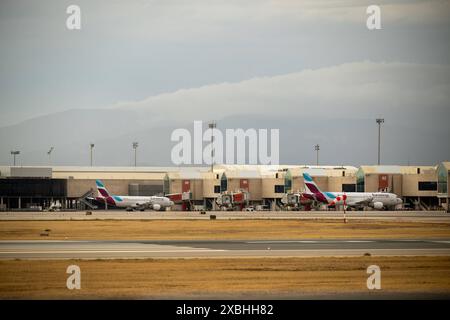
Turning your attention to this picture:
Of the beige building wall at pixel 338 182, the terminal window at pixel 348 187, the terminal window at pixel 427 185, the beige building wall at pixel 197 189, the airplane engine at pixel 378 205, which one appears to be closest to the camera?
the airplane engine at pixel 378 205

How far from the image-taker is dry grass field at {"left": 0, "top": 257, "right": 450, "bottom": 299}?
37.6 meters

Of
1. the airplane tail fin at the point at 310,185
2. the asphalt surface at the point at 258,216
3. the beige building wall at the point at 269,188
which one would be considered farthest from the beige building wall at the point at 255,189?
the asphalt surface at the point at 258,216

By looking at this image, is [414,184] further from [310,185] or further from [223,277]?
[223,277]

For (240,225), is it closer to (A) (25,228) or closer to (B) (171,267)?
(A) (25,228)

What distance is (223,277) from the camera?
4272 cm

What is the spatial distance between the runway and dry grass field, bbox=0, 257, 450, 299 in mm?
3664

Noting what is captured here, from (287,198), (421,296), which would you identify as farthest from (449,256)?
(287,198)

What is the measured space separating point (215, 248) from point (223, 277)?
17517 millimetres

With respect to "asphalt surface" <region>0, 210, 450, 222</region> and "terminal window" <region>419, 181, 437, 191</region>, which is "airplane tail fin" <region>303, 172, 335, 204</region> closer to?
"terminal window" <region>419, 181, 437, 191</region>

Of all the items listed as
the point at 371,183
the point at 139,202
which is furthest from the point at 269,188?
the point at 139,202

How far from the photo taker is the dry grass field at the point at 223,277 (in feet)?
123

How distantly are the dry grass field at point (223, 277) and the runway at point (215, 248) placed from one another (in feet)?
12.0

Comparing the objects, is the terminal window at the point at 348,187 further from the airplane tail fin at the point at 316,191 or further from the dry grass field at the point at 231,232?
the dry grass field at the point at 231,232
